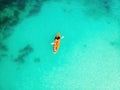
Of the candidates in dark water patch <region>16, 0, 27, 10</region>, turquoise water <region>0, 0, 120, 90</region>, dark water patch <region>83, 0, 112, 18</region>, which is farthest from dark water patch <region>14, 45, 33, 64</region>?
dark water patch <region>83, 0, 112, 18</region>

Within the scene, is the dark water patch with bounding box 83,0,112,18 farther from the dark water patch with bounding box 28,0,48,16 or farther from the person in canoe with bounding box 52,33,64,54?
the dark water patch with bounding box 28,0,48,16

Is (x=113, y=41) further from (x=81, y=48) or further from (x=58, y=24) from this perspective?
(x=58, y=24)

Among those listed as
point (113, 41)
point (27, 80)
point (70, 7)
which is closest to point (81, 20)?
point (70, 7)

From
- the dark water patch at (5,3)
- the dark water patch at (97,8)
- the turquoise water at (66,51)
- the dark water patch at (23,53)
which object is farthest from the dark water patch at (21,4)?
the dark water patch at (97,8)

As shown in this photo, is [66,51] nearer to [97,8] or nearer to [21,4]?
[97,8]

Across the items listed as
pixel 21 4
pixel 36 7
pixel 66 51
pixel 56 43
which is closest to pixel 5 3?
pixel 21 4

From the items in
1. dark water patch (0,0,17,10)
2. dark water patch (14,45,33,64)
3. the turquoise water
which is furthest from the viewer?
dark water patch (0,0,17,10)

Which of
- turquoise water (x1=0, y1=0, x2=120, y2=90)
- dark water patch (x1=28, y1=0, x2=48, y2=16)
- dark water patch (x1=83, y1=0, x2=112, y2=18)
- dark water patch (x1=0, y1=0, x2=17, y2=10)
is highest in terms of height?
dark water patch (x1=0, y1=0, x2=17, y2=10)

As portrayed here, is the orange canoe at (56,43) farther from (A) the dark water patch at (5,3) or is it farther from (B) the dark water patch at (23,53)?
(A) the dark water patch at (5,3)
